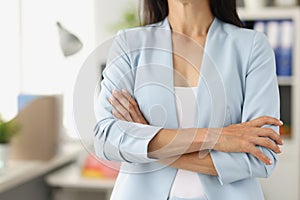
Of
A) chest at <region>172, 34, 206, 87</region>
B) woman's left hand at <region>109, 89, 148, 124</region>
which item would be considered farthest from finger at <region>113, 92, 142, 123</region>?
chest at <region>172, 34, 206, 87</region>

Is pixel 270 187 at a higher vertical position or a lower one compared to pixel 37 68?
lower

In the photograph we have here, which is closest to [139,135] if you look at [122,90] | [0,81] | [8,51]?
[122,90]

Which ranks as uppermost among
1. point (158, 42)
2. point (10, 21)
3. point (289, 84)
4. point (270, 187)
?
point (158, 42)

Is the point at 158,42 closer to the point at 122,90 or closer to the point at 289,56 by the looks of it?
the point at 122,90

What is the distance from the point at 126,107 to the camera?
47.8 inches

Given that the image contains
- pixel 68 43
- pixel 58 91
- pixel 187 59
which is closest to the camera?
pixel 187 59

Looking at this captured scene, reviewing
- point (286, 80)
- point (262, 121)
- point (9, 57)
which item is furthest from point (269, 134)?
point (9, 57)

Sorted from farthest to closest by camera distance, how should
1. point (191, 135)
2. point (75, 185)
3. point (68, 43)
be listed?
point (75, 185) → point (68, 43) → point (191, 135)

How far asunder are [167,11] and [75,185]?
6.41ft

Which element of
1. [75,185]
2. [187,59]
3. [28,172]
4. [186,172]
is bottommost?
[75,185]

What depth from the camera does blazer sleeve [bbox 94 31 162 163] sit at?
1177 mm

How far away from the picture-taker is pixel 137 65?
1.25 metres

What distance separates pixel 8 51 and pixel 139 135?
8.37 ft

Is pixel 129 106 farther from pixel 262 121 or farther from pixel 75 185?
pixel 75 185
